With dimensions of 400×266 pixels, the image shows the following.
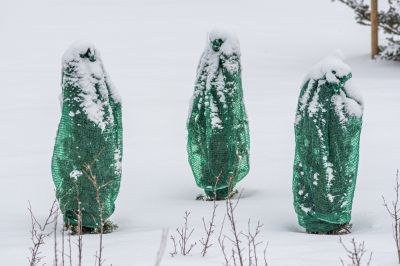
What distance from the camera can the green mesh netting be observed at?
308 inches

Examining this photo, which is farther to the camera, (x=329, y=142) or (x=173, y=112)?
(x=173, y=112)

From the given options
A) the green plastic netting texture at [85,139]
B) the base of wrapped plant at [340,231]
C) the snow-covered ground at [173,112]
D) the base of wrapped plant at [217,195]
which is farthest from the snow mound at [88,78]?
the base of wrapped plant at [340,231]

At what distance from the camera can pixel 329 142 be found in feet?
21.7

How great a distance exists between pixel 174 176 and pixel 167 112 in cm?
372

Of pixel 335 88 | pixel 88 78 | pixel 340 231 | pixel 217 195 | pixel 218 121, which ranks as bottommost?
pixel 340 231

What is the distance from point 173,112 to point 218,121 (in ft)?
16.1

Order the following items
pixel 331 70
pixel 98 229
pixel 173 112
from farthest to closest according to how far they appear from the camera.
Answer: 1. pixel 173 112
2. pixel 98 229
3. pixel 331 70

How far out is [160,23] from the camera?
24.1 metres

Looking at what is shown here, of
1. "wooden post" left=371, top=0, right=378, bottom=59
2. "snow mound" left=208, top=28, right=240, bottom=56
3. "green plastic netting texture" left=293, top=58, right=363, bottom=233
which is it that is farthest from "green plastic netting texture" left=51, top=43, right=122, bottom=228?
"wooden post" left=371, top=0, right=378, bottom=59

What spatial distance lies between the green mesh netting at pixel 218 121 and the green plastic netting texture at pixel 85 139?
1.20 meters

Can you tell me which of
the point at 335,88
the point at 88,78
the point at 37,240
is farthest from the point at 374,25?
the point at 37,240

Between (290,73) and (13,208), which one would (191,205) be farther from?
(290,73)

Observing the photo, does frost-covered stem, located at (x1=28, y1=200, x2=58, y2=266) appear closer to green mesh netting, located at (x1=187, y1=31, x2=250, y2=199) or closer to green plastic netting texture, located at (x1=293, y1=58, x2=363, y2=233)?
green mesh netting, located at (x1=187, y1=31, x2=250, y2=199)

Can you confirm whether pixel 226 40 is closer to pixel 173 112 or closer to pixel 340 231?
pixel 340 231
